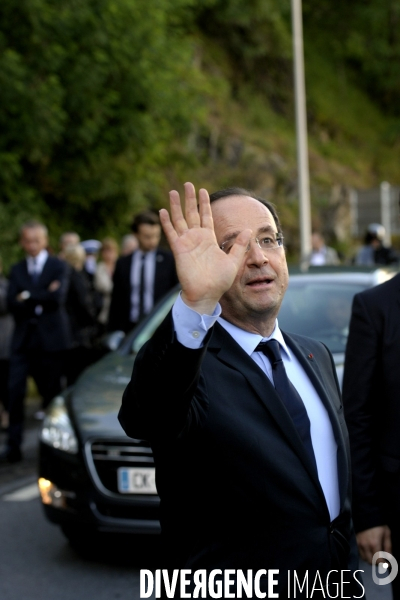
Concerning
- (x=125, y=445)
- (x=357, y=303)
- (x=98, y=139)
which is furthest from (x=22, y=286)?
(x=98, y=139)

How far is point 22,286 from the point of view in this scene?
9.38 m

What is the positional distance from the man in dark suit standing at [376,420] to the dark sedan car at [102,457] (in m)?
2.13

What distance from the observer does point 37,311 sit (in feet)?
31.1

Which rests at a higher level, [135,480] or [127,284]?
[127,284]

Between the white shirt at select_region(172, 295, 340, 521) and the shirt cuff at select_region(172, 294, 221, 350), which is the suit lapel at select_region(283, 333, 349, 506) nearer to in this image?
the white shirt at select_region(172, 295, 340, 521)

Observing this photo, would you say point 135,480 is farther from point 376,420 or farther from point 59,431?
point 376,420

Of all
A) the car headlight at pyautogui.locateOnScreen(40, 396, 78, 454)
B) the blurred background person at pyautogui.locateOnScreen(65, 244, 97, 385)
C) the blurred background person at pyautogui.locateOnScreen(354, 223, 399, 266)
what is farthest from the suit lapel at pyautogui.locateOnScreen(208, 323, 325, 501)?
the blurred background person at pyautogui.locateOnScreen(354, 223, 399, 266)

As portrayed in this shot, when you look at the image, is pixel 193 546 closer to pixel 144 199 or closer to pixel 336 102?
pixel 144 199

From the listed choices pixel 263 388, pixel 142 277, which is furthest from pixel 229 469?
pixel 142 277

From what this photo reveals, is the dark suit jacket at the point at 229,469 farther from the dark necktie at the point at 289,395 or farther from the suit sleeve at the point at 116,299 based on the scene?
the suit sleeve at the point at 116,299

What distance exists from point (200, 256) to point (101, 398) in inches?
158

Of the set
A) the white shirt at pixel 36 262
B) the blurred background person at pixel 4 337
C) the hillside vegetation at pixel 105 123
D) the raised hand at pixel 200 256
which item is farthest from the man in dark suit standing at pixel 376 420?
the hillside vegetation at pixel 105 123

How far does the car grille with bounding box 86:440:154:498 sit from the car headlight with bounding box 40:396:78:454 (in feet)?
0.43

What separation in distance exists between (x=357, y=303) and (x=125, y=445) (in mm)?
2388
